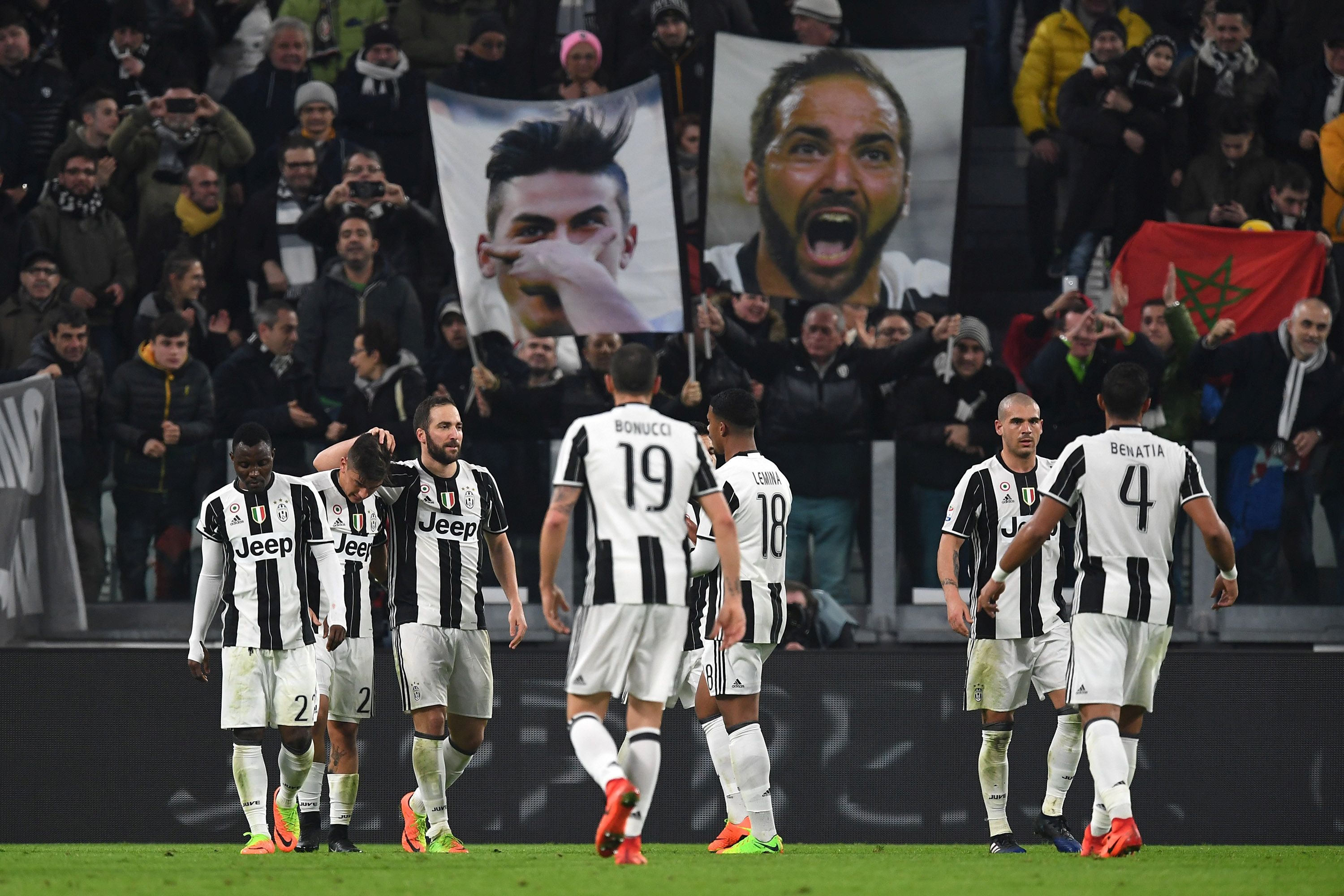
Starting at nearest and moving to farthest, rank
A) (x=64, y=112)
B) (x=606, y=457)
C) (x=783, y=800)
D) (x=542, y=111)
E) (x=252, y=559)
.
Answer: (x=606, y=457) < (x=252, y=559) < (x=783, y=800) < (x=542, y=111) < (x=64, y=112)

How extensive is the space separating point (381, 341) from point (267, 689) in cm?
371

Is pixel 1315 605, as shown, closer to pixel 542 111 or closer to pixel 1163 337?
pixel 1163 337

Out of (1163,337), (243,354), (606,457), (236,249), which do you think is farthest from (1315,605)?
(236,249)

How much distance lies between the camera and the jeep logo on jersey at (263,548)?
10.3m

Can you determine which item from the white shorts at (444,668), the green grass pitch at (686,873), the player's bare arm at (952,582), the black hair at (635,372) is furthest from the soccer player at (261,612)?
the player's bare arm at (952,582)

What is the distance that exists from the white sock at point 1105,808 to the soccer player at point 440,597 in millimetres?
3107

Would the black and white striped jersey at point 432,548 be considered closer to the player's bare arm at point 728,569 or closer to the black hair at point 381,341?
the player's bare arm at point 728,569

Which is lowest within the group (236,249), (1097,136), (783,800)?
Result: (783,800)

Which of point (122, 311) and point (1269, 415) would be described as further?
point (122, 311)

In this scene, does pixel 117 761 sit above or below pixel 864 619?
below

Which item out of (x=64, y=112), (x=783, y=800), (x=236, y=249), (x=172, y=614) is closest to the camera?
(x=783, y=800)

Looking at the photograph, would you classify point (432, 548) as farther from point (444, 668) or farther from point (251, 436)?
point (251, 436)

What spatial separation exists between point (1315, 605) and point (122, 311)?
922 cm

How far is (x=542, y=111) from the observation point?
14117mm
